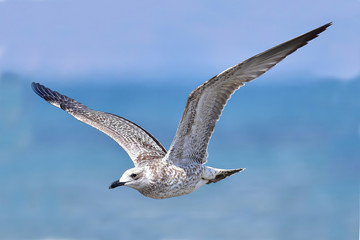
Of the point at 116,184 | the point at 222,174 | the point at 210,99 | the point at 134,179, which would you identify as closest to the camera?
the point at 210,99

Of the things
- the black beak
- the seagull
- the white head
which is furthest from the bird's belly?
the black beak

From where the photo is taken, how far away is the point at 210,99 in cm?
819

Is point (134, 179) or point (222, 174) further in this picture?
point (222, 174)

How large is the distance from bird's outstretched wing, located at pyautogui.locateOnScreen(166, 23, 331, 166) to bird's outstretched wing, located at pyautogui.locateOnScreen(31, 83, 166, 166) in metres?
0.87

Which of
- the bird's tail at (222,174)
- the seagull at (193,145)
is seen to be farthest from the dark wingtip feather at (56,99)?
the bird's tail at (222,174)

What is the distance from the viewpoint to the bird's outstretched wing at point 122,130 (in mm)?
9844

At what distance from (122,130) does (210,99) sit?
3.00 m

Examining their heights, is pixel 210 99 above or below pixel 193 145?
above

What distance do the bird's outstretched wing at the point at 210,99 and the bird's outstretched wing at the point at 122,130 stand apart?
865mm

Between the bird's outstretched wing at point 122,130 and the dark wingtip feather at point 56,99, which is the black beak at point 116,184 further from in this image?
the dark wingtip feather at point 56,99

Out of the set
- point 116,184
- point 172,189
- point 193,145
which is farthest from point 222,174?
point 116,184

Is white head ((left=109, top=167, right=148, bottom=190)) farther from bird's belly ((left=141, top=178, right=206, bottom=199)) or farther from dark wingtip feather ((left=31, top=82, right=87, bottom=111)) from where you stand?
dark wingtip feather ((left=31, top=82, right=87, bottom=111))

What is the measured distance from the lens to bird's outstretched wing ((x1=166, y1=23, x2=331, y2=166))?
784 centimetres

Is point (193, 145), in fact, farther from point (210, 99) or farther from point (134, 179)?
point (134, 179)
